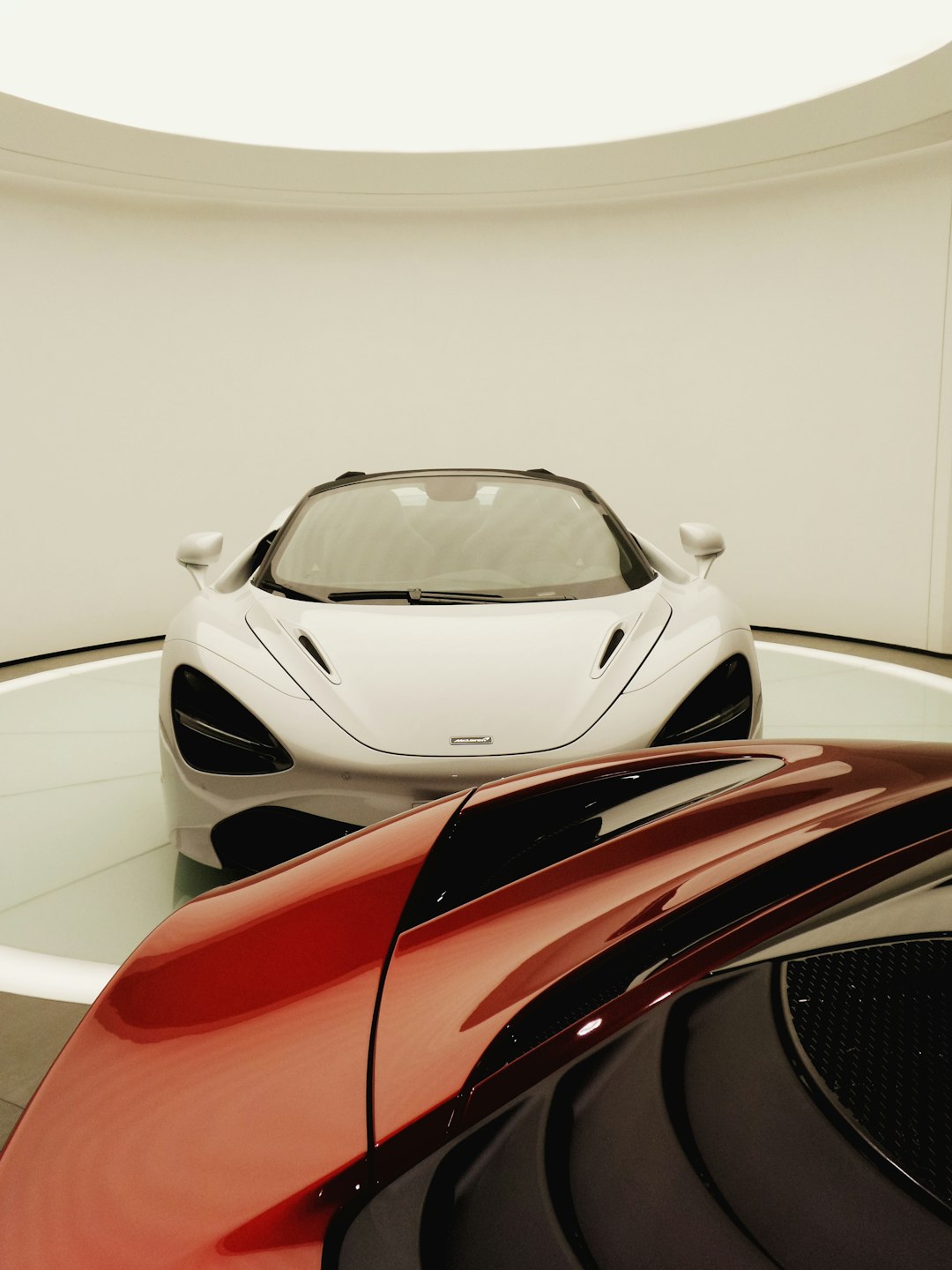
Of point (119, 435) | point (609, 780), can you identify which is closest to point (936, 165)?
point (119, 435)

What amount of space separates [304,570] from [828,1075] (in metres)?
2.57

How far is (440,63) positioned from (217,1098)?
269 inches

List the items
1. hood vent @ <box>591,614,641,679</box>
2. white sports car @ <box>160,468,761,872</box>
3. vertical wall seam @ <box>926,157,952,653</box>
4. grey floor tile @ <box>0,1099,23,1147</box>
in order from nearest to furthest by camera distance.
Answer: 1. grey floor tile @ <box>0,1099,23,1147</box>
2. white sports car @ <box>160,468,761,872</box>
3. hood vent @ <box>591,614,641,679</box>
4. vertical wall seam @ <box>926,157,952,653</box>

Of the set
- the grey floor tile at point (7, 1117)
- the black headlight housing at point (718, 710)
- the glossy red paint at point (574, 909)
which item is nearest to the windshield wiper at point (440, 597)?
the black headlight housing at point (718, 710)

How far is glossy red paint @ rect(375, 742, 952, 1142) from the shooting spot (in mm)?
715

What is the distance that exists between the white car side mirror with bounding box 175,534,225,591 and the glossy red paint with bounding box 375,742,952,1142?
240cm

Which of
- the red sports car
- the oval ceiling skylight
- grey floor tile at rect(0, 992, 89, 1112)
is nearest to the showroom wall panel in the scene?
the oval ceiling skylight

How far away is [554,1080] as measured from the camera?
0.68 meters

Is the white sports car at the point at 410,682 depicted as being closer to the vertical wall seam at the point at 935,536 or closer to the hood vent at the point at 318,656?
the hood vent at the point at 318,656

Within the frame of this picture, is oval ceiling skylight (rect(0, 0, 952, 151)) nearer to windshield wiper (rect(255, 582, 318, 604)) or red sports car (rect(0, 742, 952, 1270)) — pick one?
windshield wiper (rect(255, 582, 318, 604))

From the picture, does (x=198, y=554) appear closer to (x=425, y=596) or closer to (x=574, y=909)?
(x=425, y=596)

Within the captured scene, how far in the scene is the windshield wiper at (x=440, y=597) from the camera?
277 cm

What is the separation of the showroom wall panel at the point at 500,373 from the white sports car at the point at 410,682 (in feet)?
11.7

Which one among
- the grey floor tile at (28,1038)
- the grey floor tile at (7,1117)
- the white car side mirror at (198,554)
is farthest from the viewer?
the white car side mirror at (198,554)
